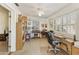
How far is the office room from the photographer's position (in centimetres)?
255

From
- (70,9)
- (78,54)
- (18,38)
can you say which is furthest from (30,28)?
(78,54)

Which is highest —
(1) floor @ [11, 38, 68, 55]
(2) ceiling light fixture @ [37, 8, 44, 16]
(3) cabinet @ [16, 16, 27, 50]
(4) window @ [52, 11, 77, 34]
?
(2) ceiling light fixture @ [37, 8, 44, 16]

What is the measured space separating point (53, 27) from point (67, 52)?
2.13 feet

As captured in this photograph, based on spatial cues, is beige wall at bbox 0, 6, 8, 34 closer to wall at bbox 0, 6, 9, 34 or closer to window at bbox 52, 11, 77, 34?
wall at bbox 0, 6, 9, 34

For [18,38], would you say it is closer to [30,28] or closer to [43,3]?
[30,28]

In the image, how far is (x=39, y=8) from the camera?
8.92 feet

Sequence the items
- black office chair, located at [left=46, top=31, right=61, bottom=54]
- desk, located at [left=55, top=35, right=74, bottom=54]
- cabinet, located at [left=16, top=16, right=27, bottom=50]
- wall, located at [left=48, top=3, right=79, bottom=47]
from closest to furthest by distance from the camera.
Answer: wall, located at [left=48, top=3, right=79, bottom=47] < desk, located at [left=55, top=35, right=74, bottom=54] < black office chair, located at [left=46, top=31, right=61, bottom=54] < cabinet, located at [left=16, top=16, right=27, bottom=50]

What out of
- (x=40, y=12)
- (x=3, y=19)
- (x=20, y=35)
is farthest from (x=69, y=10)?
(x=3, y=19)

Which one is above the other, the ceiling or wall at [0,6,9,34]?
the ceiling

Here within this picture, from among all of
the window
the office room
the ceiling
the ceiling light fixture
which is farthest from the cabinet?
the window

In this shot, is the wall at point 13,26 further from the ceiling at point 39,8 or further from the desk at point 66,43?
the desk at point 66,43

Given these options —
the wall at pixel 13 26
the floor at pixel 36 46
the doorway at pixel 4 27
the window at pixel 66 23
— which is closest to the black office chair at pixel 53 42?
the floor at pixel 36 46

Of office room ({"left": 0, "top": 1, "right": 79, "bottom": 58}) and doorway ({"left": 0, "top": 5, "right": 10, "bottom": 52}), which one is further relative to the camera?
doorway ({"left": 0, "top": 5, "right": 10, "bottom": 52})

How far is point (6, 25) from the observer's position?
3.05 m
